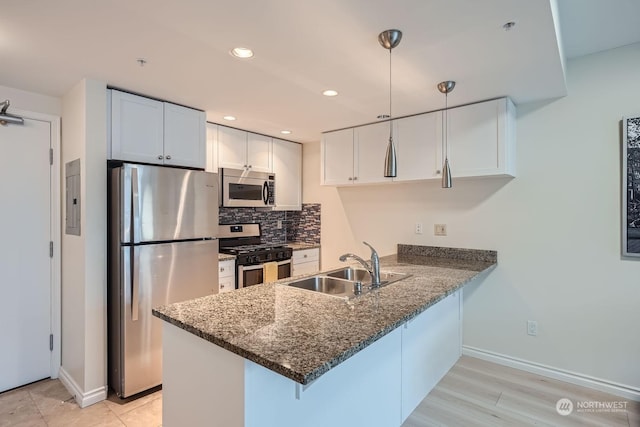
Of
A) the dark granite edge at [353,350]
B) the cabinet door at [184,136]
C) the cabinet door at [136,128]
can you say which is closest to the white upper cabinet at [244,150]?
the cabinet door at [184,136]

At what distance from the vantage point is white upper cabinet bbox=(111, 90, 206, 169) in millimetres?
2520

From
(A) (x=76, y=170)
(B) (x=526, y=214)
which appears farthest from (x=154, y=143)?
(B) (x=526, y=214)

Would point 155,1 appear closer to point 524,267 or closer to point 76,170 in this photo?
point 76,170

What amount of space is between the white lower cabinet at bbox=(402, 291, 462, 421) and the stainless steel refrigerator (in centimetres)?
172

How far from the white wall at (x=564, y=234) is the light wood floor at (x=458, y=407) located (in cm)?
29

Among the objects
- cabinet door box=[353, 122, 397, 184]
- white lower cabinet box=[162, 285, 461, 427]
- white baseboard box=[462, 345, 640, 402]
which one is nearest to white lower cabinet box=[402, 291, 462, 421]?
white lower cabinet box=[162, 285, 461, 427]

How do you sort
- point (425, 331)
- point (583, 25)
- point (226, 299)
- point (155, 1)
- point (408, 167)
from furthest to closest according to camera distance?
1. point (408, 167)
2. point (425, 331)
3. point (583, 25)
4. point (226, 299)
5. point (155, 1)

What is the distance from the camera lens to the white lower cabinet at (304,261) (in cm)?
395

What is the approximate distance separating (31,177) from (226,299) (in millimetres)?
2134

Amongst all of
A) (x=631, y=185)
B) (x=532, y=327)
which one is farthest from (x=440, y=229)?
(x=631, y=185)

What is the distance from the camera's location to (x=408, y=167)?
3.10m

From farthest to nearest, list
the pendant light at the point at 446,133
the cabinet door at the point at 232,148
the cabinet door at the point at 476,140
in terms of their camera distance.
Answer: the cabinet door at the point at 232,148 → the cabinet door at the point at 476,140 → the pendant light at the point at 446,133

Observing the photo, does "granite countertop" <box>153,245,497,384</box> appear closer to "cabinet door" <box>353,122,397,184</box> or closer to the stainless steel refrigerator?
the stainless steel refrigerator

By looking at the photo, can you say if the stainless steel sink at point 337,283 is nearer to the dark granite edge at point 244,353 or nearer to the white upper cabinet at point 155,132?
the dark granite edge at point 244,353
